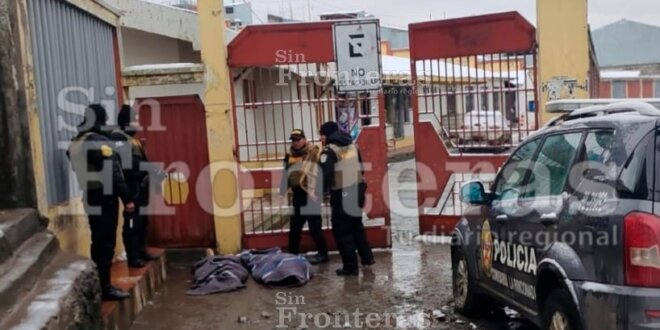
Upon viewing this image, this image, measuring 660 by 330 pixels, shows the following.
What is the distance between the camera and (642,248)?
3330mm

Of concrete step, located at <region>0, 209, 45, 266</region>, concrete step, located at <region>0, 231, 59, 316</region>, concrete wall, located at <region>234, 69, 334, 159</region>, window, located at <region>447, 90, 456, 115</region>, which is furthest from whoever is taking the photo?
window, located at <region>447, 90, 456, 115</region>

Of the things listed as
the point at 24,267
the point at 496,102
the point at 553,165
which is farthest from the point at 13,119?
the point at 496,102

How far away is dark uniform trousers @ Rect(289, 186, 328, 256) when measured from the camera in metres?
8.37

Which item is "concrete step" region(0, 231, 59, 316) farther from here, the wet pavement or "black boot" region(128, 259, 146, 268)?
"black boot" region(128, 259, 146, 268)

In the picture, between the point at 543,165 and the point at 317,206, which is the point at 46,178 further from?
the point at 543,165

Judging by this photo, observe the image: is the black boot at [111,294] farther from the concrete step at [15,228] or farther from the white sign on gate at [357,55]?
the white sign on gate at [357,55]

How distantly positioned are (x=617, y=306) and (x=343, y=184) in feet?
14.9

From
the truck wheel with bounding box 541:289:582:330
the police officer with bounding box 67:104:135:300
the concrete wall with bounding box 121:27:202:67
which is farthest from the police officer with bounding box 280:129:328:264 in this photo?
the concrete wall with bounding box 121:27:202:67

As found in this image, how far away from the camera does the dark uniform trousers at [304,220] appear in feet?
27.5

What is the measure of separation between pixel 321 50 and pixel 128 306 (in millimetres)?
4038

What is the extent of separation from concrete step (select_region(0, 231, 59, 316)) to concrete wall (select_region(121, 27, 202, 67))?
786cm

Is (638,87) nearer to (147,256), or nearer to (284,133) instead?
(284,133)

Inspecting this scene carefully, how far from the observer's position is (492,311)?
6137mm

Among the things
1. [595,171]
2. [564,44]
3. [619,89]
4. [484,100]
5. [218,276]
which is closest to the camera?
[595,171]
